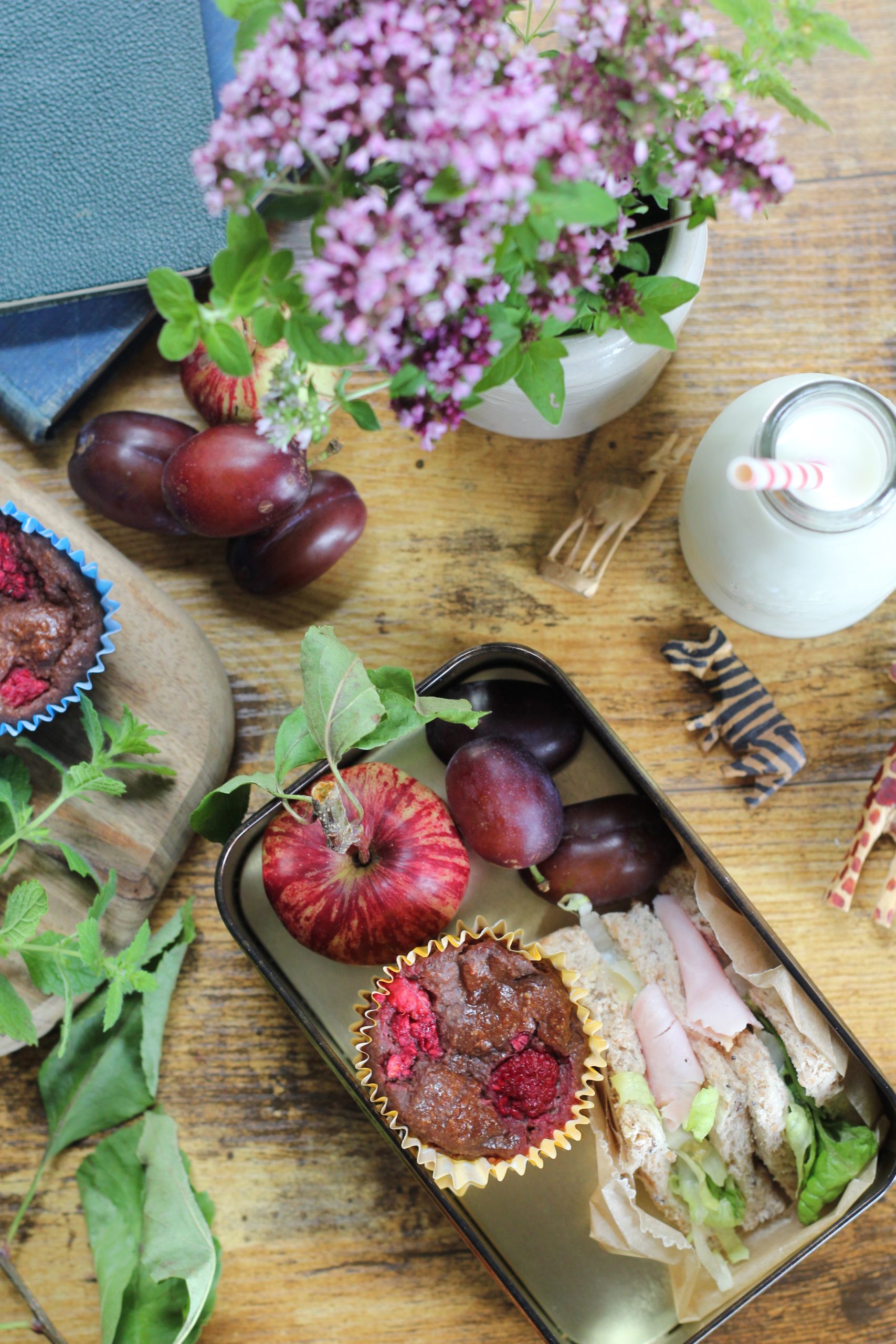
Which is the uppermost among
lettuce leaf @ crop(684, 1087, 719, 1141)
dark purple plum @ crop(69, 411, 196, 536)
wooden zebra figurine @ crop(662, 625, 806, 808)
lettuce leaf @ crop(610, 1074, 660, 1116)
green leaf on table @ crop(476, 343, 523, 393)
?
green leaf on table @ crop(476, 343, 523, 393)

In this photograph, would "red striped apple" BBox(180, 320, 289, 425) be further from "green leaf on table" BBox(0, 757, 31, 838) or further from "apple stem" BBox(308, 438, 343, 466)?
"green leaf on table" BBox(0, 757, 31, 838)

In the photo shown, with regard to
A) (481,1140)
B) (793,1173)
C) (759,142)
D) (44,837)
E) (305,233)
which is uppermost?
(759,142)

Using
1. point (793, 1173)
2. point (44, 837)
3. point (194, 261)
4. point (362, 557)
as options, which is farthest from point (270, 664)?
point (793, 1173)

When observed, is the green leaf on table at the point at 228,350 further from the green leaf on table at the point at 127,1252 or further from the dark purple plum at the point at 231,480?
the green leaf on table at the point at 127,1252

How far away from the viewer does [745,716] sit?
85 centimetres

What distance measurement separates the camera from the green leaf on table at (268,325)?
1.56ft

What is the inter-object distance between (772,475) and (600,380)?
17 centimetres

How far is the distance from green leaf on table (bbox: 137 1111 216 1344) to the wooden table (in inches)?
1.9

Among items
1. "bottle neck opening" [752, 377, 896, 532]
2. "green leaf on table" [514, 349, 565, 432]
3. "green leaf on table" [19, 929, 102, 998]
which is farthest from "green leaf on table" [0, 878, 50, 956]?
"bottle neck opening" [752, 377, 896, 532]

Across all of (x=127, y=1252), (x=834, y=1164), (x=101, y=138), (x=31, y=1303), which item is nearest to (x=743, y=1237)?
(x=834, y=1164)

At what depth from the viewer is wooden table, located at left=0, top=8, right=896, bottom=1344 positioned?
34.2 inches

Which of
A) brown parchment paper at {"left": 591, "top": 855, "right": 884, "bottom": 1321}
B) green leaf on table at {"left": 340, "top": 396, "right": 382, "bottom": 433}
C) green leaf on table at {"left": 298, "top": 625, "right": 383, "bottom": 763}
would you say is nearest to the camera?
green leaf on table at {"left": 340, "top": 396, "right": 382, "bottom": 433}

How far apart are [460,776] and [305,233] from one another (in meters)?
0.51

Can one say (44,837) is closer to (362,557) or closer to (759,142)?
(362,557)
